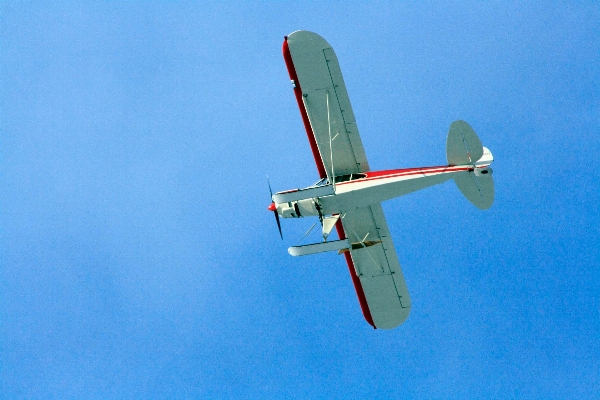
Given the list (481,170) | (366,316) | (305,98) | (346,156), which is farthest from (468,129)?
(366,316)

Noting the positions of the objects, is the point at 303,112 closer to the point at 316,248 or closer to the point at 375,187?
the point at 375,187

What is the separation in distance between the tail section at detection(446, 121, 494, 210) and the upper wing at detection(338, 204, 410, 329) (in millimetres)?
2955

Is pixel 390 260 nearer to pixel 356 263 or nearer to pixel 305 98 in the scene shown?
pixel 356 263

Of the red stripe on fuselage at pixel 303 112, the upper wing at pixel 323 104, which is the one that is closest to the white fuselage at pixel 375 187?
the upper wing at pixel 323 104

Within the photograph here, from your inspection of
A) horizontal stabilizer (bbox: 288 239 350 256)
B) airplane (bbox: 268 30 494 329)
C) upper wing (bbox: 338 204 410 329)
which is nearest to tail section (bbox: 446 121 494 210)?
airplane (bbox: 268 30 494 329)

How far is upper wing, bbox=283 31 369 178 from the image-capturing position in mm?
15375

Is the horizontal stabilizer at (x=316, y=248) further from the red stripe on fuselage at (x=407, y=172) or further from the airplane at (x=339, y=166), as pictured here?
the red stripe on fuselage at (x=407, y=172)

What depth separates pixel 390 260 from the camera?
1858 cm

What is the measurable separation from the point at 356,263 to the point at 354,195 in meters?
3.46

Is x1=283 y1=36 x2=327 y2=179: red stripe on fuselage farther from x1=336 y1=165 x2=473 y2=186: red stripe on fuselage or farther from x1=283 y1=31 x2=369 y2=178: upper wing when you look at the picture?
x1=336 y1=165 x2=473 y2=186: red stripe on fuselage

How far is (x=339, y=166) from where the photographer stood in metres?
17.0

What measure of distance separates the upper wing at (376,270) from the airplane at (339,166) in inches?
3.4

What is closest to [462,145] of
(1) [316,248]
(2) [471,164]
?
(2) [471,164]

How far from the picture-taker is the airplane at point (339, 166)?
15453 millimetres
